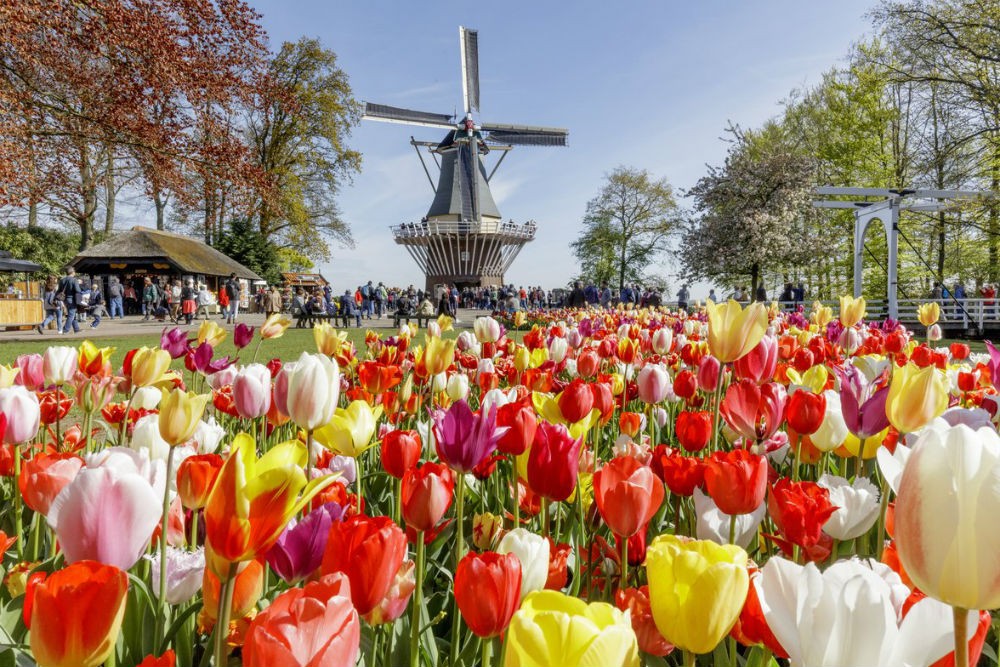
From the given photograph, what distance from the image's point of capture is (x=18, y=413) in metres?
1.62

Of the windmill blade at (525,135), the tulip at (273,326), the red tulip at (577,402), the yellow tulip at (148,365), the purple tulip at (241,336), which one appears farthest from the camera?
the windmill blade at (525,135)

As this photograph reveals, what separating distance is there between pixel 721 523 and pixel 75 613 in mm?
1042

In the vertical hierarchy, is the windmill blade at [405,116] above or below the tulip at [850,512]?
above

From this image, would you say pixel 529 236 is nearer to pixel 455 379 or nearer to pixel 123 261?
pixel 123 261

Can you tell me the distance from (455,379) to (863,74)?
82.5 ft

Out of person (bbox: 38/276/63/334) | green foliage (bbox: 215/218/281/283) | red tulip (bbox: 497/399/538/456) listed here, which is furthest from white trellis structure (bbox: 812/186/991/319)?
green foliage (bbox: 215/218/281/283)

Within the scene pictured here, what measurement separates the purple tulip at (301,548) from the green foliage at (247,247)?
1558 inches

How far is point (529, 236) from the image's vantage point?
42.8 meters

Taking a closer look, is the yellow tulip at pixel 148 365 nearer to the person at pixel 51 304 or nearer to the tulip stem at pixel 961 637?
the tulip stem at pixel 961 637

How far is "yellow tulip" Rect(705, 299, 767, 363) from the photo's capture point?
188 centimetres

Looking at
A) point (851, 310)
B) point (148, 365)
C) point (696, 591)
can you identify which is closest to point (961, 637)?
point (696, 591)

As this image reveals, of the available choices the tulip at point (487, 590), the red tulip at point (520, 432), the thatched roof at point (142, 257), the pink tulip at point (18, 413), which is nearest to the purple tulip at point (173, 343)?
the pink tulip at point (18, 413)

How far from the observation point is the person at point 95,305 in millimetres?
21156

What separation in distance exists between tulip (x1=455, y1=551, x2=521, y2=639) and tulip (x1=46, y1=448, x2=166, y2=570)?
0.38 m
